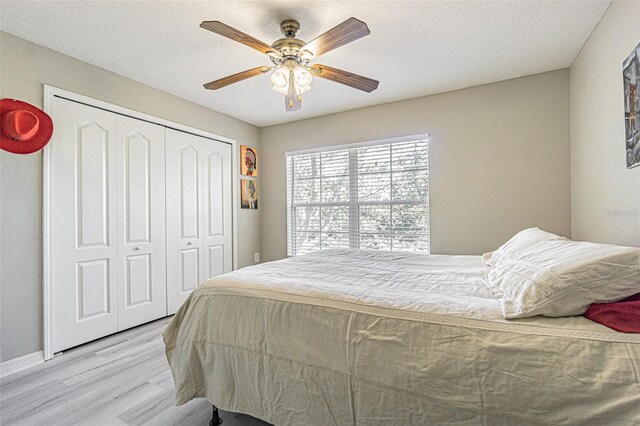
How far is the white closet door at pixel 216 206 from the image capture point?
3770 millimetres

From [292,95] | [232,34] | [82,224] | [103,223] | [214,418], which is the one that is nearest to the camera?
[214,418]

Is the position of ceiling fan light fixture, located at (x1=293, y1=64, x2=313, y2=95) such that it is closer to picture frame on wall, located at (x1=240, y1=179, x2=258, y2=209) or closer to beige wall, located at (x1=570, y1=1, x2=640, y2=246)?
beige wall, located at (x1=570, y1=1, x2=640, y2=246)

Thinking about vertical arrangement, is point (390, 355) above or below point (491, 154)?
below

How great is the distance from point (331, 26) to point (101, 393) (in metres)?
2.87

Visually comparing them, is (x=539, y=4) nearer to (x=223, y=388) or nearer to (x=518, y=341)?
(x=518, y=341)

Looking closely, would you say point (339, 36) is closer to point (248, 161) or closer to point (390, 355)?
point (390, 355)

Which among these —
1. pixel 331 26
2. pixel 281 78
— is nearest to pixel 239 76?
pixel 281 78

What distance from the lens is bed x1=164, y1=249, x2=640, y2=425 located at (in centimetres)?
89

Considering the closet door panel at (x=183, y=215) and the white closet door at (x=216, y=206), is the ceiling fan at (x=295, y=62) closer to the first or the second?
the closet door panel at (x=183, y=215)

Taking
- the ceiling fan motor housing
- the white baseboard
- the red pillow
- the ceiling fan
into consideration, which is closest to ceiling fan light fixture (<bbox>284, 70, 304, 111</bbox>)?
the ceiling fan

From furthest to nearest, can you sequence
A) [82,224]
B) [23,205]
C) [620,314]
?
[82,224] < [23,205] < [620,314]

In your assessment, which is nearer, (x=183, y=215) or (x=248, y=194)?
(x=183, y=215)

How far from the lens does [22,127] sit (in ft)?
6.96

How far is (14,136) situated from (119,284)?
1450 millimetres
